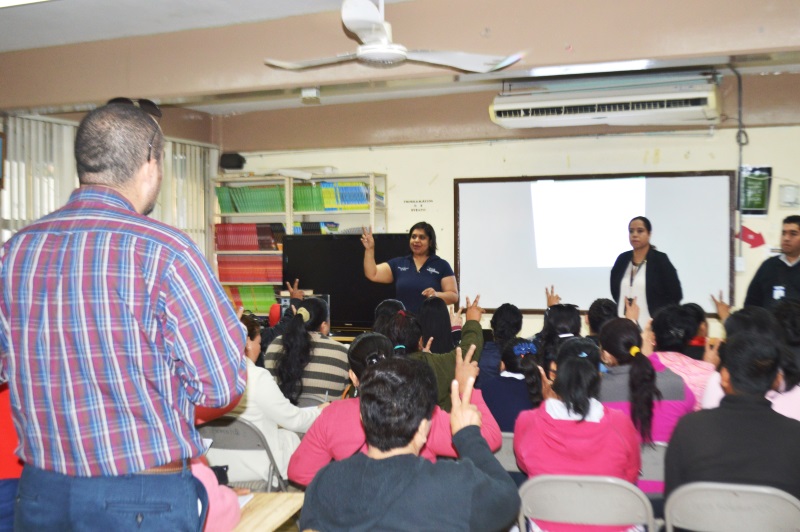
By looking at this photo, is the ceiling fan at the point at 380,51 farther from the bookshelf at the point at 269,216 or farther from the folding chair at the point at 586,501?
the bookshelf at the point at 269,216

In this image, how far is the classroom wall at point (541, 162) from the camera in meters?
5.62

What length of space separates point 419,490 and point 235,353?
0.45 meters

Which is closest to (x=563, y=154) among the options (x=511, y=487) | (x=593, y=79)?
(x=593, y=79)

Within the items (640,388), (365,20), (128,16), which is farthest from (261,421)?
(128,16)

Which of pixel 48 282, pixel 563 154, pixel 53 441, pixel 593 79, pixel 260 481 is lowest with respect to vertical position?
pixel 260 481

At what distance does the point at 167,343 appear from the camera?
1.28 meters

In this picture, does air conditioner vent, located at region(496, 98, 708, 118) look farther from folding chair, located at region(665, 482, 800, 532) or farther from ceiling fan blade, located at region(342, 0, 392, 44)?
folding chair, located at region(665, 482, 800, 532)

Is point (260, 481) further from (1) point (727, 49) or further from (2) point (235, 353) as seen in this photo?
(1) point (727, 49)

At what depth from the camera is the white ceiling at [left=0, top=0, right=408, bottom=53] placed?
403cm

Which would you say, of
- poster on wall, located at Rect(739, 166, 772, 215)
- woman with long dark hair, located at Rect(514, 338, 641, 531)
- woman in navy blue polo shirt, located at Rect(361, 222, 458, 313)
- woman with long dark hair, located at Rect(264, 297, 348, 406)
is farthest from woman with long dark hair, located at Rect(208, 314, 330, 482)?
poster on wall, located at Rect(739, 166, 772, 215)

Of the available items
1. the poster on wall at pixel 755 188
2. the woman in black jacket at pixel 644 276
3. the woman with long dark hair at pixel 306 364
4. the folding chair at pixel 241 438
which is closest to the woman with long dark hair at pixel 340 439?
the folding chair at pixel 241 438

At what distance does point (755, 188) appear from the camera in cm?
563

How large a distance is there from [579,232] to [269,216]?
303 centimetres

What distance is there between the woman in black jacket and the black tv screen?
206 cm
